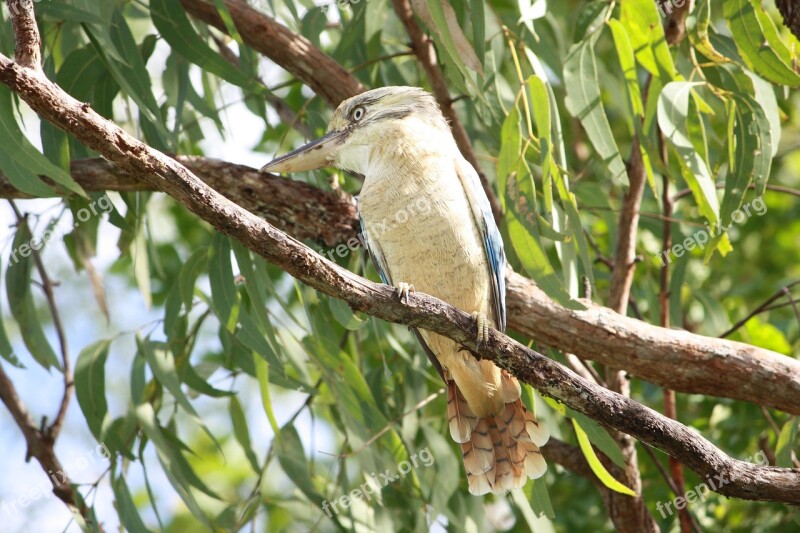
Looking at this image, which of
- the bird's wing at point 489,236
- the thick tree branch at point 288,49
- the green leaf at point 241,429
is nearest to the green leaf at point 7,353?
the green leaf at point 241,429

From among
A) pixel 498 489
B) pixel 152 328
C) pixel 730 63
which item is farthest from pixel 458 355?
pixel 730 63

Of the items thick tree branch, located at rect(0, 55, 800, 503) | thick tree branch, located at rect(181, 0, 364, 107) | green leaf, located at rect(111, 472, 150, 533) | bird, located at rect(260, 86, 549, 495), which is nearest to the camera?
thick tree branch, located at rect(0, 55, 800, 503)

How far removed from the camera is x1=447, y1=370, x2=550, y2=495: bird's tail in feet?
9.33

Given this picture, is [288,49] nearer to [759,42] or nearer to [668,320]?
[759,42]

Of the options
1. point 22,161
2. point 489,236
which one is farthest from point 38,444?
point 489,236

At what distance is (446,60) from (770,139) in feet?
3.60

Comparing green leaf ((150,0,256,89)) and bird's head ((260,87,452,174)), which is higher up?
green leaf ((150,0,256,89))

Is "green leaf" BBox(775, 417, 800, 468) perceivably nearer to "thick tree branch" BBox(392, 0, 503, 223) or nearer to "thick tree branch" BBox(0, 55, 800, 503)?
"thick tree branch" BBox(0, 55, 800, 503)

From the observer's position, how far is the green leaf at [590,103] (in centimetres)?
283

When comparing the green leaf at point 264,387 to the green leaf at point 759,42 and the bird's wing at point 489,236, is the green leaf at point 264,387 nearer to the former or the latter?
the bird's wing at point 489,236

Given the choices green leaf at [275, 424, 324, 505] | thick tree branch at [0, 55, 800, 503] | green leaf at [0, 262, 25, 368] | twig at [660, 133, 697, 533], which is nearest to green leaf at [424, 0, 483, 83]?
thick tree branch at [0, 55, 800, 503]

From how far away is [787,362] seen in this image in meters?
2.69

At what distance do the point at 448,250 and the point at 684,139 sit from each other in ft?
2.71

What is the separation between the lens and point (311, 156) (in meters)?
3.03
